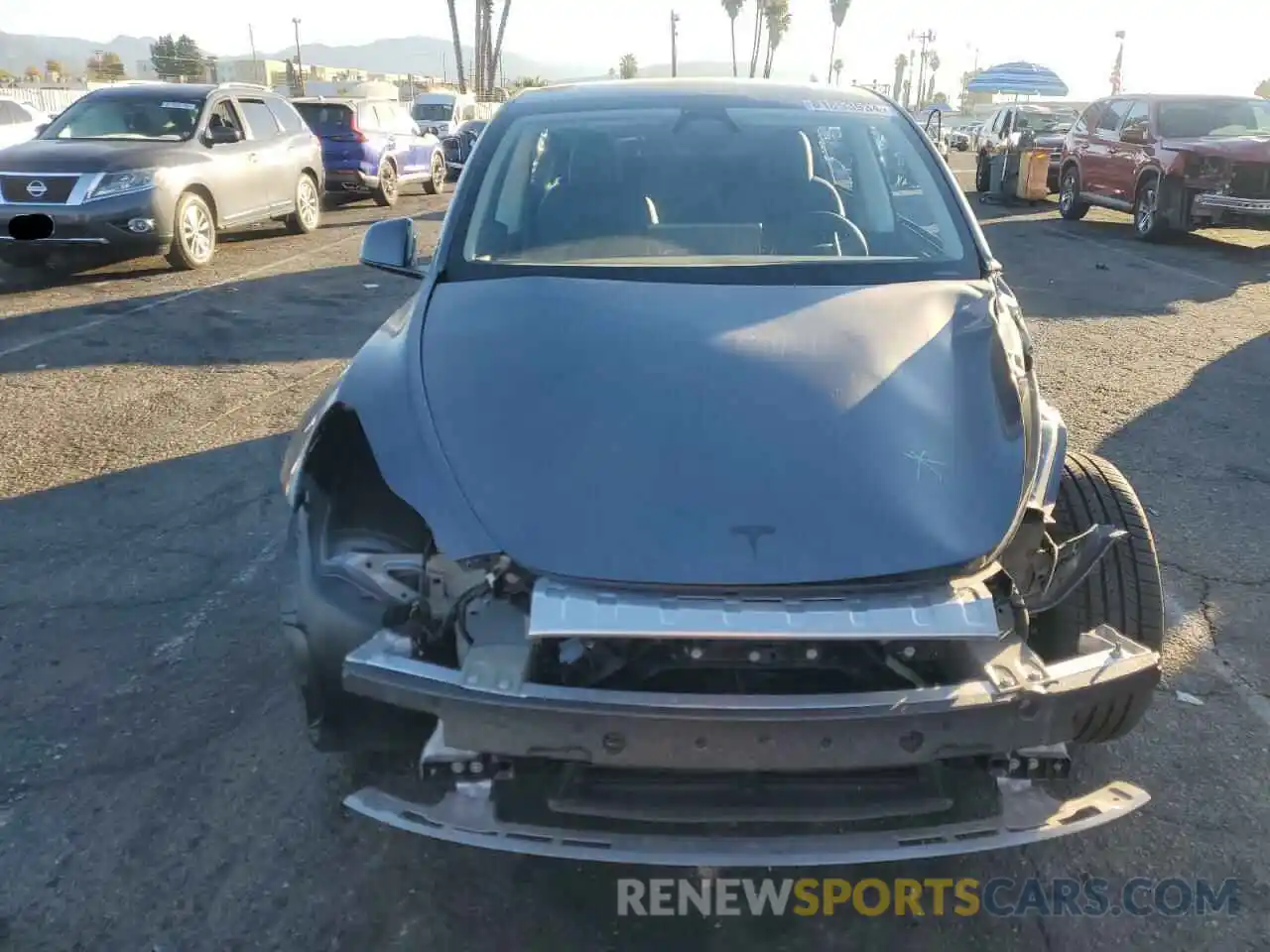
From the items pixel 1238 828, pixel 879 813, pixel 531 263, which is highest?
pixel 531 263

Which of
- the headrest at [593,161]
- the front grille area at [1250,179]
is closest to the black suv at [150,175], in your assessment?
the headrest at [593,161]

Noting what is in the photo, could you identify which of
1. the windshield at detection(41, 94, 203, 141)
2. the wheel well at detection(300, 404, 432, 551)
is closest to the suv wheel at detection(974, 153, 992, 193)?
the windshield at detection(41, 94, 203, 141)

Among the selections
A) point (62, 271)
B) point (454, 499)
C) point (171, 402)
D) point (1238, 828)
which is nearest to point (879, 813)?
point (454, 499)

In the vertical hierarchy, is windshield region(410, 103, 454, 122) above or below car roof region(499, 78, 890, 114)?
below

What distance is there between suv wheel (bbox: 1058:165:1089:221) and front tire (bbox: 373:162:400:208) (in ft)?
33.6

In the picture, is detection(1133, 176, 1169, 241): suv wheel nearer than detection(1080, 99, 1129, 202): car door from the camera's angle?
Yes

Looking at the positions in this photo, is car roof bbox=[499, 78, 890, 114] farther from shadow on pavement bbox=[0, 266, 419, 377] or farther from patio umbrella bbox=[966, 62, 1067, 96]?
patio umbrella bbox=[966, 62, 1067, 96]

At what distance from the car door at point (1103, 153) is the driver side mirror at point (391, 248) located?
43.1ft

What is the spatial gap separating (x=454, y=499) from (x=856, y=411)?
959 mm

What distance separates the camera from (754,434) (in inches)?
97.7

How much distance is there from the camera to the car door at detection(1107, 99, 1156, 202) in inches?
541

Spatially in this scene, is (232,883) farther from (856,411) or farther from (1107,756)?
(1107,756)

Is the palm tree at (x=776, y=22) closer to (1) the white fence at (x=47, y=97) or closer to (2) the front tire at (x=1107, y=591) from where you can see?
(1) the white fence at (x=47, y=97)

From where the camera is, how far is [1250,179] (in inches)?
486
